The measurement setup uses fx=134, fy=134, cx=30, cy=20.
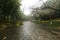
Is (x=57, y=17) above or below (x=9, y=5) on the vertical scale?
below

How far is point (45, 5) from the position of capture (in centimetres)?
2725

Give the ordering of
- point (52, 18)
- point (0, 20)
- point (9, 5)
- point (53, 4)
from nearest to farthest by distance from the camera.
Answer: point (53, 4)
point (9, 5)
point (0, 20)
point (52, 18)

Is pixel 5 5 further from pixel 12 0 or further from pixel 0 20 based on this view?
pixel 0 20

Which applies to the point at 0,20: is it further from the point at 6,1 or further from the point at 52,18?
the point at 52,18

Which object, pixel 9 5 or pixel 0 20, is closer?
pixel 9 5

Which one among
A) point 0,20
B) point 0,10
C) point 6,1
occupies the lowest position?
point 0,20

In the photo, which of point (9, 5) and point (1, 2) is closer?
point (1, 2)

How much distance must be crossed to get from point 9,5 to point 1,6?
9.27ft

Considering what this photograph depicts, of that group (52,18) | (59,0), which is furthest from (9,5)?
(52,18)

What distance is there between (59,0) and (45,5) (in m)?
3.13

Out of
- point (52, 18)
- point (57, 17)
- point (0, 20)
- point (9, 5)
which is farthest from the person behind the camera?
point (52, 18)

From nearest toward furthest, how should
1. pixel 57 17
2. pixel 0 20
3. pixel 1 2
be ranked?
pixel 1 2 < pixel 0 20 < pixel 57 17

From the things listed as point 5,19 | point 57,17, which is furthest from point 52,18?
point 5,19

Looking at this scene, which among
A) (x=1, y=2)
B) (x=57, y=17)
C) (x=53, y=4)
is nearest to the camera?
(x=53, y=4)
